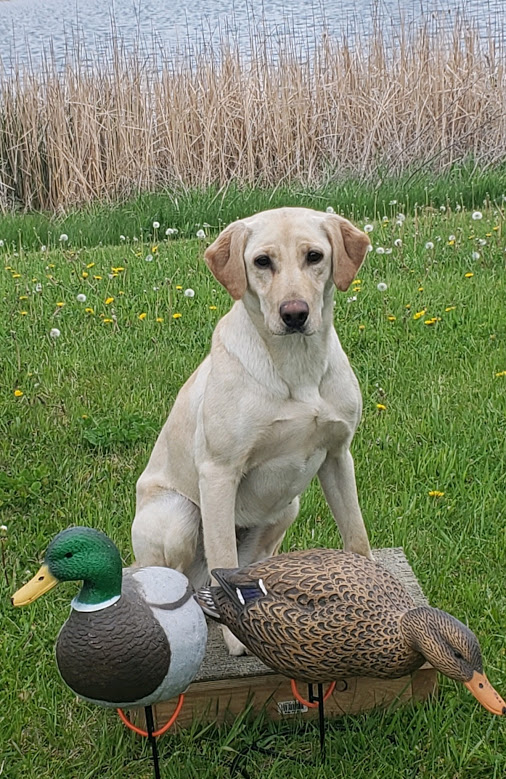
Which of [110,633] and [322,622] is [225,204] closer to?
[322,622]

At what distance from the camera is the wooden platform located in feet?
9.00

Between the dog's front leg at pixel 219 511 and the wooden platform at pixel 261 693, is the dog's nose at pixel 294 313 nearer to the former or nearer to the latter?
the dog's front leg at pixel 219 511

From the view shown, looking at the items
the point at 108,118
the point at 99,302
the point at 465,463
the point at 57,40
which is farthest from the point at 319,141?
the point at 57,40

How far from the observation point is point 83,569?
2.16 meters

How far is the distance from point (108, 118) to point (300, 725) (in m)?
6.84

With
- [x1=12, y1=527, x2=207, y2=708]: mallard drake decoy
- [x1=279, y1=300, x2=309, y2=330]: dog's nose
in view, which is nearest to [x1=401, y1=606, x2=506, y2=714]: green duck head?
[x1=12, y1=527, x2=207, y2=708]: mallard drake decoy

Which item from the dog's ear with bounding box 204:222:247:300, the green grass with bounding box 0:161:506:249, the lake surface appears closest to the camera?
the dog's ear with bounding box 204:222:247:300

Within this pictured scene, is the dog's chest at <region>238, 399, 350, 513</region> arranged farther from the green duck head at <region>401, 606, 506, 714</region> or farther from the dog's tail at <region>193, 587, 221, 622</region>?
the green duck head at <region>401, 606, 506, 714</region>

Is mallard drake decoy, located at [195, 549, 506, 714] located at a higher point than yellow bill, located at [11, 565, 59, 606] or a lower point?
lower

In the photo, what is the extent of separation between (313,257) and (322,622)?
1043 mm

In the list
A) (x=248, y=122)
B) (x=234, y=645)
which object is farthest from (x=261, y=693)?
(x=248, y=122)

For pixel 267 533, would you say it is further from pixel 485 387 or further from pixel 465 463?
pixel 485 387

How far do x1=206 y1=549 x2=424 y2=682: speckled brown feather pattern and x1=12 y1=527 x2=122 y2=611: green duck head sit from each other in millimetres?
386

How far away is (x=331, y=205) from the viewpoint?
7645 millimetres
